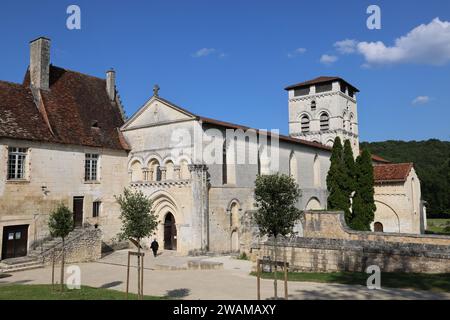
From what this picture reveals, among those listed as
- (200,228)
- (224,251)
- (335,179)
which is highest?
(335,179)

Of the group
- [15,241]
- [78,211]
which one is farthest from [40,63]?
[15,241]

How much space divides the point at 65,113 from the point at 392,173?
3019cm

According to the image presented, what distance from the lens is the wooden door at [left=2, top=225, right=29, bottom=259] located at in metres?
21.9

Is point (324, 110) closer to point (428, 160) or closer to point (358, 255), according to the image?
point (358, 255)

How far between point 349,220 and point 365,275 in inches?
700

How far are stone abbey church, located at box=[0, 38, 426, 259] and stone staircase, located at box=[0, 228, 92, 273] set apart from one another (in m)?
0.72

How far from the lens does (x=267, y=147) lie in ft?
102

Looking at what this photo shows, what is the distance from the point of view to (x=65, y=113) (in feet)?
87.9

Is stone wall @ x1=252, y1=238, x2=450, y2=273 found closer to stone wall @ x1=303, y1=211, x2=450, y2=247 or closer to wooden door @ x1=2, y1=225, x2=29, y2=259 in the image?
stone wall @ x1=303, y1=211, x2=450, y2=247

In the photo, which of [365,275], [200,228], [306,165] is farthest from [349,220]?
[365,275]

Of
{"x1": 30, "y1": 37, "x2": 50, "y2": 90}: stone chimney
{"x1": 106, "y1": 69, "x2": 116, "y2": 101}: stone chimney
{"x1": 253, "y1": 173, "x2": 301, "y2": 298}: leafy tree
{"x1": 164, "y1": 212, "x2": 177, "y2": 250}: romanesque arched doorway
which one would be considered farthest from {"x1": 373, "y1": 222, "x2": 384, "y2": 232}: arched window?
{"x1": 30, "y1": 37, "x2": 50, "y2": 90}: stone chimney

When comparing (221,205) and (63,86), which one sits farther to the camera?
(63,86)
